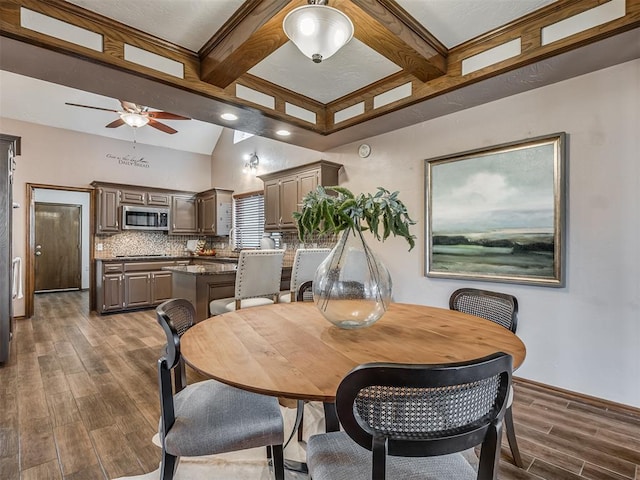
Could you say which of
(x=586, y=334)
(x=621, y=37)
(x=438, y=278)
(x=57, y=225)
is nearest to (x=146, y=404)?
(x=438, y=278)

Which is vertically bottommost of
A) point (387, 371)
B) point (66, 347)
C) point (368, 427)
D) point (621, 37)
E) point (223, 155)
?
point (66, 347)

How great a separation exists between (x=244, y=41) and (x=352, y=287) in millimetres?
1768

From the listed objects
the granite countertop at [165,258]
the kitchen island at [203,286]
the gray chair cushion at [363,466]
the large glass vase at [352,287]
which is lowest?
the gray chair cushion at [363,466]

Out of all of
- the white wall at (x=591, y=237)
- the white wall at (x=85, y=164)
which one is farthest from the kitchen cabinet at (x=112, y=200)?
the white wall at (x=591, y=237)

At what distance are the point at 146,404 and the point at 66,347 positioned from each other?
2.03 metres

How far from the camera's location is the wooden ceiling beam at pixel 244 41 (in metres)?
2.00

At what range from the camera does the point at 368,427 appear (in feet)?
2.75

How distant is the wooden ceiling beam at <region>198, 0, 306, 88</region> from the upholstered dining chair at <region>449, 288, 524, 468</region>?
2.06 metres

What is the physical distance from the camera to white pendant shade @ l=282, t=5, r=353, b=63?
1.68 metres

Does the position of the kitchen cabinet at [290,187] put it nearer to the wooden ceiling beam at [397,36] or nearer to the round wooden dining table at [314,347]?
the wooden ceiling beam at [397,36]

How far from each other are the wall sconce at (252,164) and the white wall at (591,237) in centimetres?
393

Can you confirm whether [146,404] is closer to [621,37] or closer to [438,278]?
[438,278]

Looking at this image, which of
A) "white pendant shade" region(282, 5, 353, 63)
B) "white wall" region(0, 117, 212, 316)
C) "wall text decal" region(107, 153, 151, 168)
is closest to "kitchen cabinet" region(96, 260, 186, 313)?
"white wall" region(0, 117, 212, 316)

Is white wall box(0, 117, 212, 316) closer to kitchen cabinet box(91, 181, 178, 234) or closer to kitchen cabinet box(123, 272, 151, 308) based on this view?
kitchen cabinet box(91, 181, 178, 234)
